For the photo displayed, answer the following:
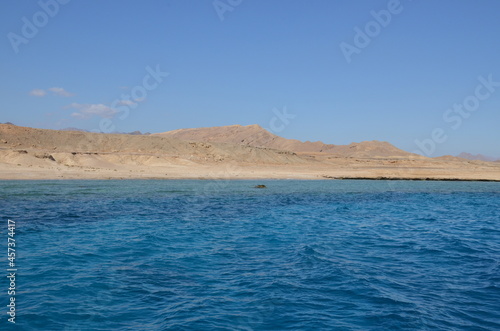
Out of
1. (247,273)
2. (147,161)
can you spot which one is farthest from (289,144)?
(247,273)

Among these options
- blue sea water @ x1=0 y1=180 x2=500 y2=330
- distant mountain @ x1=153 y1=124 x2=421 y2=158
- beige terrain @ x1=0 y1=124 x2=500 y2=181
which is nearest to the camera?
blue sea water @ x1=0 y1=180 x2=500 y2=330

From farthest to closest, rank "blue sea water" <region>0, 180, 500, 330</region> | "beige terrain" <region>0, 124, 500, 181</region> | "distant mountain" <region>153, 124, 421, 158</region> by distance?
"distant mountain" <region>153, 124, 421, 158</region>
"beige terrain" <region>0, 124, 500, 181</region>
"blue sea water" <region>0, 180, 500, 330</region>

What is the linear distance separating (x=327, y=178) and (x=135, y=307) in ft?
181

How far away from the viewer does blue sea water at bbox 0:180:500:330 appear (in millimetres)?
7469

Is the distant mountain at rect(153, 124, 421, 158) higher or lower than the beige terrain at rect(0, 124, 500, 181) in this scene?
higher

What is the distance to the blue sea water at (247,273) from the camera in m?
7.47

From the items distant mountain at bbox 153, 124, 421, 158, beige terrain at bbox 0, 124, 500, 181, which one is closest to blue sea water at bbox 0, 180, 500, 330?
beige terrain at bbox 0, 124, 500, 181

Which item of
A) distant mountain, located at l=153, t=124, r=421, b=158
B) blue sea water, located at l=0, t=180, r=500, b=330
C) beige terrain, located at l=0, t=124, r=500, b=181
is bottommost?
blue sea water, located at l=0, t=180, r=500, b=330

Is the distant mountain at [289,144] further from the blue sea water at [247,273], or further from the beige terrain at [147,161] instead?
the blue sea water at [247,273]

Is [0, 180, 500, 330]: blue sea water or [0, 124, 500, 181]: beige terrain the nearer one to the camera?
[0, 180, 500, 330]: blue sea water

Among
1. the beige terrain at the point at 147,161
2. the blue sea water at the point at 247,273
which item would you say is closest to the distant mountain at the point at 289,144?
the beige terrain at the point at 147,161

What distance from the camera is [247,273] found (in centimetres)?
1027

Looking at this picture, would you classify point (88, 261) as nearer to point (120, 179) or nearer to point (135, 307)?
point (135, 307)

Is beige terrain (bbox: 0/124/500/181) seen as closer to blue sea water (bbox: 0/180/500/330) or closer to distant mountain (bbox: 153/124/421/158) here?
blue sea water (bbox: 0/180/500/330)
